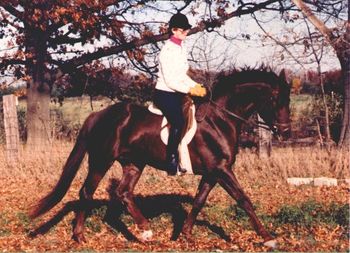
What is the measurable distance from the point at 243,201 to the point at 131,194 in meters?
1.87

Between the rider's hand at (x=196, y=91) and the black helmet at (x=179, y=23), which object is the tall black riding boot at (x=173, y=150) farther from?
the black helmet at (x=179, y=23)

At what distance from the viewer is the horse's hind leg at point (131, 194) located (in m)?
8.88

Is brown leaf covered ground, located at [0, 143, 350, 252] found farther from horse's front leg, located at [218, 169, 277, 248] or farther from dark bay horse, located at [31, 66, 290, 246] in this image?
dark bay horse, located at [31, 66, 290, 246]

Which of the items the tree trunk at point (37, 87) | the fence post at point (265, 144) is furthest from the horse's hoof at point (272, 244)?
the tree trunk at point (37, 87)

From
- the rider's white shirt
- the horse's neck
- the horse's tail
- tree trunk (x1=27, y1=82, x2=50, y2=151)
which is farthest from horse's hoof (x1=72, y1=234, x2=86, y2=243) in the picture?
tree trunk (x1=27, y1=82, x2=50, y2=151)

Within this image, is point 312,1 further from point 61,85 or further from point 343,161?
point 61,85

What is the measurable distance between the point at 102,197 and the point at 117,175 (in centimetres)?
205

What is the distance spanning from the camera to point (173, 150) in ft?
28.3

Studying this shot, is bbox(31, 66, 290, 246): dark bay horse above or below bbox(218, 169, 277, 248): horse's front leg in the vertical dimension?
above

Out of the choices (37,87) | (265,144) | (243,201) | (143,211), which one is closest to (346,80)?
(265,144)

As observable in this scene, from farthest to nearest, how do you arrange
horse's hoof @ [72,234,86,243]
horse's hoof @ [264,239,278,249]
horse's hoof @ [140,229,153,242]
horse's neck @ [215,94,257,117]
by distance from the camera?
horse's hoof @ [72,234,86,243]
horse's hoof @ [140,229,153,242]
horse's neck @ [215,94,257,117]
horse's hoof @ [264,239,278,249]

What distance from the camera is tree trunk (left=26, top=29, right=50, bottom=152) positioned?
21506 millimetres

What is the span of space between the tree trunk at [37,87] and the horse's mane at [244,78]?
12876 millimetres

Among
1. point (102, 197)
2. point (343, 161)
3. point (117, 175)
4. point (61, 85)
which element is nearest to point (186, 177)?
point (117, 175)
